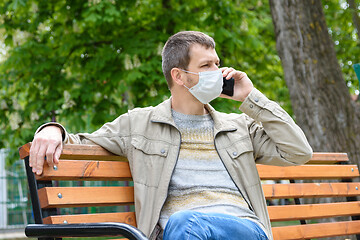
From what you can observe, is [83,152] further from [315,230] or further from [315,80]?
[315,80]

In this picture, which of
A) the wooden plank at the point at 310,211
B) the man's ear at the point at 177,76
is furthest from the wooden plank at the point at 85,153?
the wooden plank at the point at 310,211

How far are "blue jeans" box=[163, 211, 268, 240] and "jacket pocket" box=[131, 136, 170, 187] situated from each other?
0.49 m

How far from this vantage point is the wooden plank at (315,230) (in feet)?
12.3

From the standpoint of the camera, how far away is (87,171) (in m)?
3.00

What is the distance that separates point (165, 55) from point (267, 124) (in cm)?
79

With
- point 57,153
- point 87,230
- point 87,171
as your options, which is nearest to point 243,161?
point 87,171

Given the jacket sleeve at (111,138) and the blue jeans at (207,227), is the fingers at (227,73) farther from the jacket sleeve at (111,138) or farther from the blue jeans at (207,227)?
the blue jeans at (207,227)

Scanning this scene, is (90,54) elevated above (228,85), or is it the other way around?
(90,54)

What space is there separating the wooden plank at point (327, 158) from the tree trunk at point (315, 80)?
6.59 feet

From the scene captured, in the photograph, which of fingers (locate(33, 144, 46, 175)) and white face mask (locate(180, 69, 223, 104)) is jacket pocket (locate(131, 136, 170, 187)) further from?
fingers (locate(33, 144, 46, 175))

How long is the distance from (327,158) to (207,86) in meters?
1.44

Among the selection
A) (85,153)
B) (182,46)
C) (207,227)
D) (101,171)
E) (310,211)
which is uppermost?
(182,46)

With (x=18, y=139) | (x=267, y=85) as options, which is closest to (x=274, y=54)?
(x=267, y=85)

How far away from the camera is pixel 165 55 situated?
3564 millimetres
